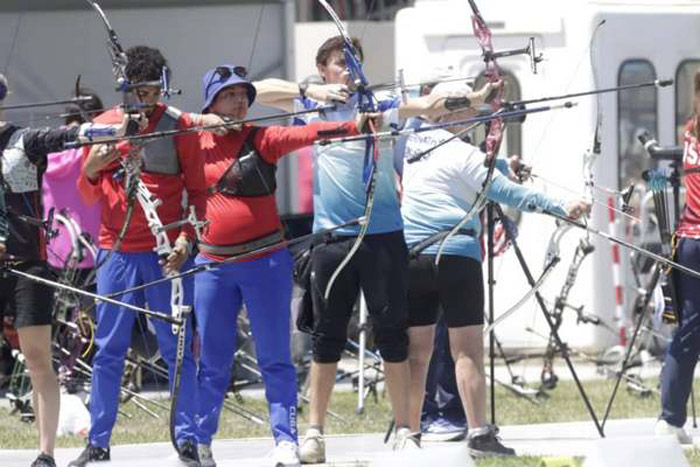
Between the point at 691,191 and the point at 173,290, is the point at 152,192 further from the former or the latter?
the point at 691,191

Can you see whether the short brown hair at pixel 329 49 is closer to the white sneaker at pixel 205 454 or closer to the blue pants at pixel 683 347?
the white sneaker at pixel 205 454

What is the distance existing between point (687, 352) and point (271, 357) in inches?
91.3

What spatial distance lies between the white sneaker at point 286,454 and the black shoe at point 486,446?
45.4 inches

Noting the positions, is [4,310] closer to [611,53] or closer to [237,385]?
[237,385]

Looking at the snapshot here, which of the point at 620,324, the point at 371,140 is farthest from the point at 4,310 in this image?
the point at 620,324

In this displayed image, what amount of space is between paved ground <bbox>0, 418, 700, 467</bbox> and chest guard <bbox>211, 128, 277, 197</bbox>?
1195mm

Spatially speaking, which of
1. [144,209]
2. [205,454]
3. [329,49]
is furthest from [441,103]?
[205,454]

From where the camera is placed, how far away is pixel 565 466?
27.7ft

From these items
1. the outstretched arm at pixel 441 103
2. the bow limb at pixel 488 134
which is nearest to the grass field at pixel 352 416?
the bow limb at pixel 488 134

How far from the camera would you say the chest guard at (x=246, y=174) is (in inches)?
340

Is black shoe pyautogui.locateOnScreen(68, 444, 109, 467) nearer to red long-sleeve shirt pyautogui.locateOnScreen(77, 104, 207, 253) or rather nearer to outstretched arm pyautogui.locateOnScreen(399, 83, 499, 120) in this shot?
red long-sleeve shirt pyautogui.locateOnScreen(77, 104, 207, 253)

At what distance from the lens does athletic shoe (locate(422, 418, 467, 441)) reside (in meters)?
10.3

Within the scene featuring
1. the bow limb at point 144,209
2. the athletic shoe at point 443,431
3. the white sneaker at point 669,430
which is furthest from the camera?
the athletic shoe at point 443,431

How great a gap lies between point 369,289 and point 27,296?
59.4 inches
